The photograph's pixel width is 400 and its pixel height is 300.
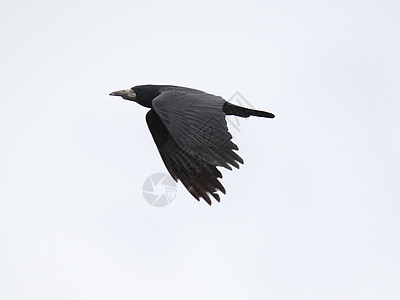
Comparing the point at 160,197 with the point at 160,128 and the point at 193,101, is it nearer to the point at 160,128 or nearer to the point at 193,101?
the point at 160,128

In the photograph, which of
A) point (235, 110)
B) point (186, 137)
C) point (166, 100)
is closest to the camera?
point (186, 137)

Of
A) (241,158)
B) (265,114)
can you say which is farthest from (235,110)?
(241,158)

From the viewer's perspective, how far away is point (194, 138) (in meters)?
13.8

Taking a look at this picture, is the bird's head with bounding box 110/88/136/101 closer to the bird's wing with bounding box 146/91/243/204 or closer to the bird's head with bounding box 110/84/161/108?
the bird's head with bounding box 110/84/161/108

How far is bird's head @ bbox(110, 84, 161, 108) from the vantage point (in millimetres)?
16562

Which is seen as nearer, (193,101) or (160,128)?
(193,101)

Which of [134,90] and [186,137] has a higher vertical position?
[134,90]

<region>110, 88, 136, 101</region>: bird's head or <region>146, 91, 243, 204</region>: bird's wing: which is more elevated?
<region>110, 88, 136, 101</region>: bird's head

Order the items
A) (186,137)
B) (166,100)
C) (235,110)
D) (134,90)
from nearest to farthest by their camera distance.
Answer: (186,137), (166,100), (235,110), (134,90)

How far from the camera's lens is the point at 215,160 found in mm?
14070

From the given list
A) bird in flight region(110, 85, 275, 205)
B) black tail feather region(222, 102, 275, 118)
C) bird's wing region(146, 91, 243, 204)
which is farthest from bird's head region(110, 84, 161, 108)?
black tail feather region(222, 102, 275, 118)

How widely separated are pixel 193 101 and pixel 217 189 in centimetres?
157

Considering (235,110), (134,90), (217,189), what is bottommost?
(217,189)

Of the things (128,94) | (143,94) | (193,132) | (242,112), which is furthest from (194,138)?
(128,94)
